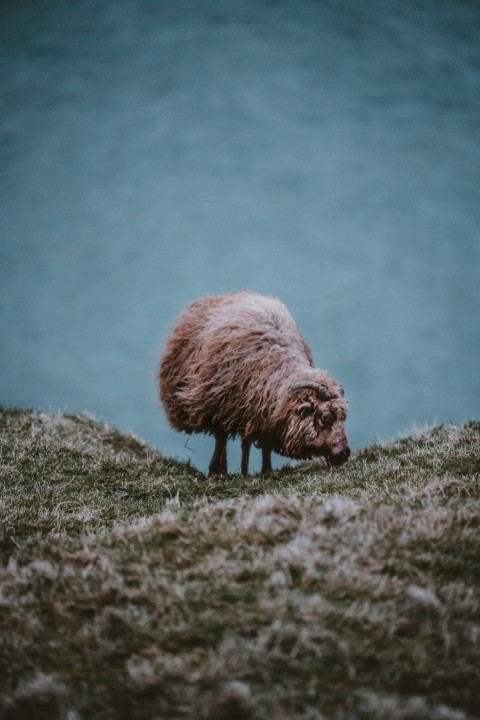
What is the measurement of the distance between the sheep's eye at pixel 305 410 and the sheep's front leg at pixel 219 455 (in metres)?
1.57

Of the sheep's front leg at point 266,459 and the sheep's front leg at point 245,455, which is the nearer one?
the sheep's front leg at point 266,459

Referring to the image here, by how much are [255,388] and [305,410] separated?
2.93ft

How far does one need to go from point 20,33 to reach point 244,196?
94332 millimetres

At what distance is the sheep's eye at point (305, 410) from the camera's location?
29.7ft

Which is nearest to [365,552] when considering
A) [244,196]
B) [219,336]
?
[219,336]

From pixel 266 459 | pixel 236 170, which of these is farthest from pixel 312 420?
pixel 236 170

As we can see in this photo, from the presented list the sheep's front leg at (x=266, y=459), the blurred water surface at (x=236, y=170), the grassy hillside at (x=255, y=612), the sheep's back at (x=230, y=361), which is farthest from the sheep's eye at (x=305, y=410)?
the blurred water surface at (x=236, y=170)

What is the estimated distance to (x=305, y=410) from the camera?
909 centimetres

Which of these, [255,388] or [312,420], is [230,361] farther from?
[312,420]

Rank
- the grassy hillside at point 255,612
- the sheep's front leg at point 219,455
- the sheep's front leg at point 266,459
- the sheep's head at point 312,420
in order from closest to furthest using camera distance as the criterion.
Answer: the grassy hillside at point 255,612 < the sheep's head at point 312,420 < the sheep's front leg at point 266,459 < the sheep's front leg at point 219,455

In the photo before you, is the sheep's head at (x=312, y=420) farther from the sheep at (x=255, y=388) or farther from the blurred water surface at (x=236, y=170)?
the blurred water surface at (x=236, y=170)

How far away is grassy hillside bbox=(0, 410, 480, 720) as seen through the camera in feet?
10.0

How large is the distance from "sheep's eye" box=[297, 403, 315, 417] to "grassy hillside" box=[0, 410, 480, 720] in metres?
3.16

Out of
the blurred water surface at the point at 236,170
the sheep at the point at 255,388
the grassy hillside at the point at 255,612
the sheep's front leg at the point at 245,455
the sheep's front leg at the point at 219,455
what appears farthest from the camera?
the blurred water surface at the point at 236,170
